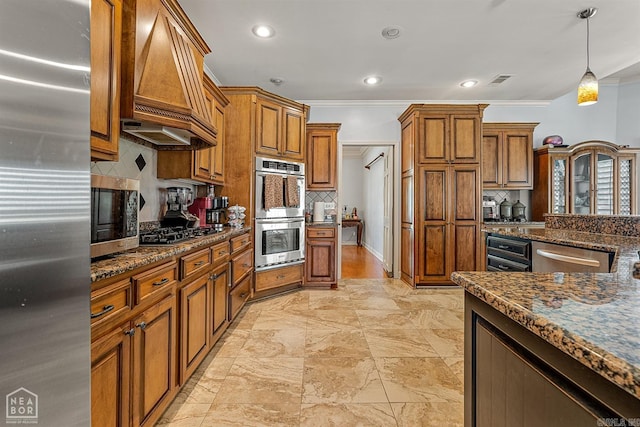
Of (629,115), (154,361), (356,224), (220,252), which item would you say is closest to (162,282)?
(154,361)

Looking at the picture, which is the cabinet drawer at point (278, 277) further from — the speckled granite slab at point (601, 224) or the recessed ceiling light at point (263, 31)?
the speckled granite slab at point (601, 224)

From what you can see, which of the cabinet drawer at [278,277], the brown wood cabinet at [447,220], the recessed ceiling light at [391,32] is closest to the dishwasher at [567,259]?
the brown wood cabinet at [447,220]

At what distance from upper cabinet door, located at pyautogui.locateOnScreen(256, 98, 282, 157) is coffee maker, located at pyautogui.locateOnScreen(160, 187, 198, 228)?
3.30 feet

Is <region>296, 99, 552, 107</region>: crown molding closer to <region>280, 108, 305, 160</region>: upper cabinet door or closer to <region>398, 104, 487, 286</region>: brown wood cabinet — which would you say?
<region>398, 104, 487, 286</region>: brown wood cabinet

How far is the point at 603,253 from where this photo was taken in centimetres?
166

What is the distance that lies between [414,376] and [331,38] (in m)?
3.05

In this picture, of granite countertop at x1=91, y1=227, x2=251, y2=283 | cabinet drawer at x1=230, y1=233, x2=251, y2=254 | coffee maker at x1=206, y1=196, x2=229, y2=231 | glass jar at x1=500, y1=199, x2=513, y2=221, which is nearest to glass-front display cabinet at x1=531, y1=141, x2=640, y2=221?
glass jar at x1=500, y1=199, x2=513, y2=221

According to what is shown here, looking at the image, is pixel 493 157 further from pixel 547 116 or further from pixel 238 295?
pixel 238 295

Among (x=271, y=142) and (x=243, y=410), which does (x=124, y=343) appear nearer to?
(x=243, y=410)

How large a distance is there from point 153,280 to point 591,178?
5.64 metres

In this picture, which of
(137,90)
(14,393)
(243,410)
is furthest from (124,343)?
(137,90)

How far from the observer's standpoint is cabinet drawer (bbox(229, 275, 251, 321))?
8.46 ft

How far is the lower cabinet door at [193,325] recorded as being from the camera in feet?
5.42

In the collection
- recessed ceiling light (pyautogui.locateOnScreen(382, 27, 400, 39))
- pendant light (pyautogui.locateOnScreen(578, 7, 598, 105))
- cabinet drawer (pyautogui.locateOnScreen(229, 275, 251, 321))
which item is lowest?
cabinet drawer (pyautogui.locateOnScreen(229, 275, 251, 321))
